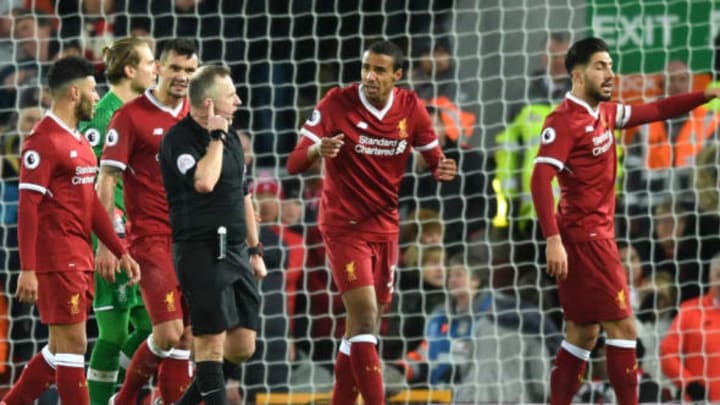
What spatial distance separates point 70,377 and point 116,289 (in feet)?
2.43

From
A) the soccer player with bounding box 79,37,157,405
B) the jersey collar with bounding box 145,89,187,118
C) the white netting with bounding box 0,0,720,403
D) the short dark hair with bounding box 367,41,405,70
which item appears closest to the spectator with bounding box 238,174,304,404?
the white netting with bounding box 0,0,720,403

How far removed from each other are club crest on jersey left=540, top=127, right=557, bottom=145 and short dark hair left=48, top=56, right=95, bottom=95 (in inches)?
77.2

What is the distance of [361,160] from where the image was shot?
7605mm

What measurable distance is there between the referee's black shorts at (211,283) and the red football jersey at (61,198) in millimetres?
511

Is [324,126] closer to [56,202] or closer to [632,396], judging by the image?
[56,202]

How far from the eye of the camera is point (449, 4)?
33.5 feet

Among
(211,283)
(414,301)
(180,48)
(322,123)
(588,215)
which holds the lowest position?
(414,301)

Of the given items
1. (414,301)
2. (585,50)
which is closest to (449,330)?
(414,301)

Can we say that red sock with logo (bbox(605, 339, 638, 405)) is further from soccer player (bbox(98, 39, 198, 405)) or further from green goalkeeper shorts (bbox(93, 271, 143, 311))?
green goalkeeper shorts (bbox(93, 271, 143, 311))

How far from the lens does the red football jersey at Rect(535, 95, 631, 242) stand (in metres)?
7.42

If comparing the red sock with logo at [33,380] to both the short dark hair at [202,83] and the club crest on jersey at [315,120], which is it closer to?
the short dark hair at [202,83]

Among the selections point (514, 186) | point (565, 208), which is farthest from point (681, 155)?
point (565, 208)

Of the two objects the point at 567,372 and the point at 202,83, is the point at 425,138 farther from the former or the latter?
the point at 202,83

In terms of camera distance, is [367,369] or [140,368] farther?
[140,368]
